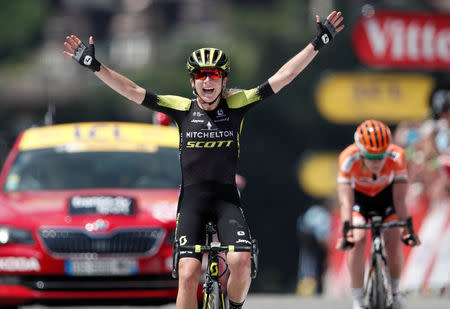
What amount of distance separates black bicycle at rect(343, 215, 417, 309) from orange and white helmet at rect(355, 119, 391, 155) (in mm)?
637

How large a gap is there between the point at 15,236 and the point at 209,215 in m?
2.71

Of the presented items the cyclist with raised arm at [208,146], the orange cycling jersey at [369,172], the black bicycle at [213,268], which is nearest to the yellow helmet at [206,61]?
the cyclist with raised arm at [208,146]

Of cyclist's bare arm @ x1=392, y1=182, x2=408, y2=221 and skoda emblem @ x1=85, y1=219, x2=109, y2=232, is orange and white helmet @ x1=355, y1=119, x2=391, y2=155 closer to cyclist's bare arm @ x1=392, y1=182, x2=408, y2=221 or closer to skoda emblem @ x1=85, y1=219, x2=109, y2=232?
cyclist's bare arm @ x1=392, y1=182, x2=408, y2=221

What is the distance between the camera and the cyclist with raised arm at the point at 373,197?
469 inches

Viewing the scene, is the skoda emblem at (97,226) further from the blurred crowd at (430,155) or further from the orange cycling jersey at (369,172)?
the blurred crowd at (430,155)

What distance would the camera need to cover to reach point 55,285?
38.8 ft

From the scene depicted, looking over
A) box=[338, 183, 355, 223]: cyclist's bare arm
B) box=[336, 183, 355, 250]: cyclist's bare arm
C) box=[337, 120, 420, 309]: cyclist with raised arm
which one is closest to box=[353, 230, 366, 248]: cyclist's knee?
box=[337, 120, 420, 309]: cyclist with raised arm

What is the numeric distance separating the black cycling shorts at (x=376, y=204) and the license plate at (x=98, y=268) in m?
2.09

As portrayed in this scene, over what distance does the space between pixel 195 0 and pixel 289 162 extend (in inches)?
2553

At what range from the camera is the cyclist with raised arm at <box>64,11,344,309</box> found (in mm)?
9484

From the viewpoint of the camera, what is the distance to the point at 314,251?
25.6 m

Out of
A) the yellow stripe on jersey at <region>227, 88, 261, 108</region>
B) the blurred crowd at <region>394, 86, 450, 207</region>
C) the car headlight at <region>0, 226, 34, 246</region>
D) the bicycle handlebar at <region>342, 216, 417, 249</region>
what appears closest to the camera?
the yellow stripe on jersey at <region>227, 88, 261, 108</region>

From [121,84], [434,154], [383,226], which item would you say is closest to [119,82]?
[121,84]

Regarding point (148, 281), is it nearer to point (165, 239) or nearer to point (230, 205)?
point (165, 239)
